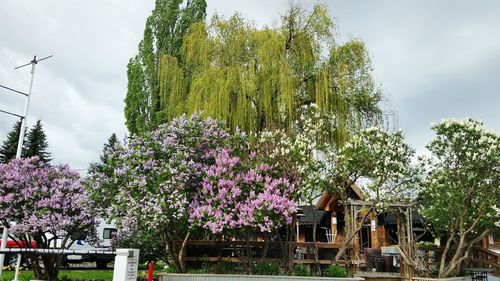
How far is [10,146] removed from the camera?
30.5 m

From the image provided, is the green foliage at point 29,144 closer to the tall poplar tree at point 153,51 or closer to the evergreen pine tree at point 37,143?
the evergreen pine tree at point 37,143

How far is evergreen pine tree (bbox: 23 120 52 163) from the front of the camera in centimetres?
3111

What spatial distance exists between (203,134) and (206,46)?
17.4ft

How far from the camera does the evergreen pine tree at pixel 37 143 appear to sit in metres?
31.1

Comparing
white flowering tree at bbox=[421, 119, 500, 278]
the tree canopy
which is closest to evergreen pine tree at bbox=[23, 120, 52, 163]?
the tree canopy

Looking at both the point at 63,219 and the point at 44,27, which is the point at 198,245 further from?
the point at 44,27

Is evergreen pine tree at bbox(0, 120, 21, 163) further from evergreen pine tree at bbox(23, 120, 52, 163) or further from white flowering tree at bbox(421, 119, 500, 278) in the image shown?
white flowering tree at bbox(421, 119, 500, 278)

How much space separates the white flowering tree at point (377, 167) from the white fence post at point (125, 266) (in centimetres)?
573

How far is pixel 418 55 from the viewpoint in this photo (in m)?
11.7

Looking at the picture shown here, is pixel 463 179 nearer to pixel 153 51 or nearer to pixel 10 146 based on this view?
pixel 153 51

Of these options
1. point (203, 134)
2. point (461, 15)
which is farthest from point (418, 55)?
point (203, 134)

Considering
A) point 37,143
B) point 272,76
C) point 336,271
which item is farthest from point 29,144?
point 336,271

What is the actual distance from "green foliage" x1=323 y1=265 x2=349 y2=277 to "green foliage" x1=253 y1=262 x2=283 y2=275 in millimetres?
1268

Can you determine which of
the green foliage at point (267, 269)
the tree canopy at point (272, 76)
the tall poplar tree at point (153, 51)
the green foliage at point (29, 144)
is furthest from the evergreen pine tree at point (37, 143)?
the green foliage at point (267, 269)
